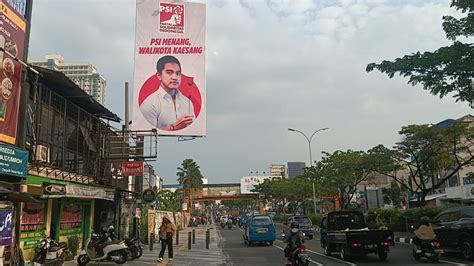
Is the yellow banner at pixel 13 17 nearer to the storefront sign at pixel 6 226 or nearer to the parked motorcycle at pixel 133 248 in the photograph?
the storefront sign at pixel 6 226

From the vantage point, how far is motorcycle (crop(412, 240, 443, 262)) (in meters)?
14.3

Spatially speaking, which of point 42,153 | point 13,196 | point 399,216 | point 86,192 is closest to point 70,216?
point 86,192

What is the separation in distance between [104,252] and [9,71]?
641 cm

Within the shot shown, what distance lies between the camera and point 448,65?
50.5ft

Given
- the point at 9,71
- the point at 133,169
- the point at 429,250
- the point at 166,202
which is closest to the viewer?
the point at 9,71

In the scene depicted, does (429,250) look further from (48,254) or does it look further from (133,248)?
(48,254)

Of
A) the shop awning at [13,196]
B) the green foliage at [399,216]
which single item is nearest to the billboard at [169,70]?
the shop awning at [13,196]

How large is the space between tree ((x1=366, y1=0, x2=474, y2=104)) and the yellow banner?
12.0 metres

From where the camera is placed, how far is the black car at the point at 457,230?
14958mm

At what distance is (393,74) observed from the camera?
1647 centimetres

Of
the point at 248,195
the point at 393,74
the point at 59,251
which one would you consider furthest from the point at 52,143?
the point at 248,195

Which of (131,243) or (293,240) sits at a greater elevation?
(293,240)

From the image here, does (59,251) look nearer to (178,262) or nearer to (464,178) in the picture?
(178,262)

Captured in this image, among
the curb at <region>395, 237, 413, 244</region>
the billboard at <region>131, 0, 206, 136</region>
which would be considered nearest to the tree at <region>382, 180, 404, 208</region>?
the curb at <region>395, 237, 413, 244</region>
